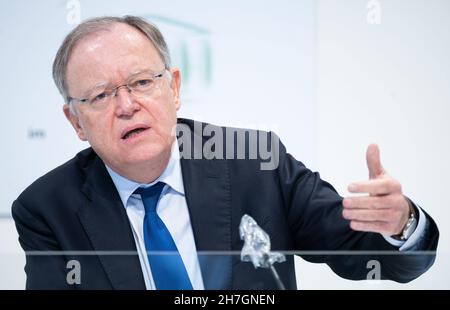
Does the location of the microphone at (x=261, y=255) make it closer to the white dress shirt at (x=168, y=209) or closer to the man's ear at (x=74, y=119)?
the white dress shirt at (x=168, y=209)

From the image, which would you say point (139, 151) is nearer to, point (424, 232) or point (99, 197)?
point (99, 197)

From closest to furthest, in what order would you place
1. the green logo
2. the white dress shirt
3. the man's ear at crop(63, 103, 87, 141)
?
the white dress shirt, the man's ear at crop(63, 103, 87, 141), the green logo

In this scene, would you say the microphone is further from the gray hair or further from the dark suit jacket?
the gray hair

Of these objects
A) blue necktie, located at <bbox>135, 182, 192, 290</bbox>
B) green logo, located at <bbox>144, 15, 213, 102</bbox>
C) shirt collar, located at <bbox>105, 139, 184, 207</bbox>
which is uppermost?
green logo, located at <bbox>144, 15, 213, 102</bbox>

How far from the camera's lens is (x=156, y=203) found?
1283 mm

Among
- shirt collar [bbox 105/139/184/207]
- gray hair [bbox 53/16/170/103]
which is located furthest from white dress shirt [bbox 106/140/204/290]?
gray hair [bbox 53/16/170/103]

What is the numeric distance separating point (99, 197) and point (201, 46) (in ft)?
2.02

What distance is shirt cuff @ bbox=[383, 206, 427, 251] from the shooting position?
1141mm

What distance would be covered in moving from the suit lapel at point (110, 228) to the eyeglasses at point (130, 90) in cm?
19

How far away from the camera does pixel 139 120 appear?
1.27 meters

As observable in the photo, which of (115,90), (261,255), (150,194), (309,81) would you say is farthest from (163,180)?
(309,81)

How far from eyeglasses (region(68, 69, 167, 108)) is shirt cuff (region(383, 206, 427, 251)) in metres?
0.67

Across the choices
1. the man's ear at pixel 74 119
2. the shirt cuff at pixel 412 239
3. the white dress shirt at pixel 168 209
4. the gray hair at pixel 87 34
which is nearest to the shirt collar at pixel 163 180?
the white dress shirt at pixel 168 209
